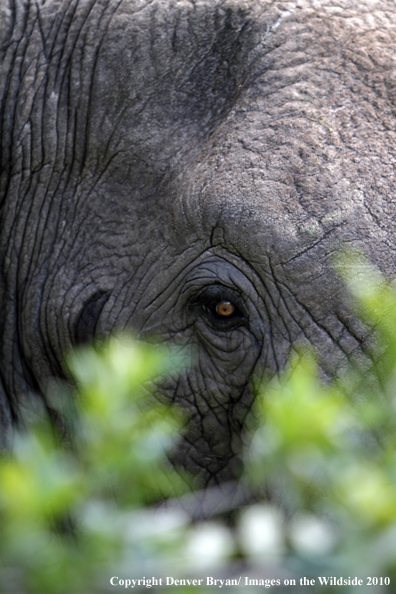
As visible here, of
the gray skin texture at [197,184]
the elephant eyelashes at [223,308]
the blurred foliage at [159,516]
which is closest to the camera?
the blurred foliage at [159,516]

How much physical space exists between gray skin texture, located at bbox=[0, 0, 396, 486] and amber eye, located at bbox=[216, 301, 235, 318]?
0.08ft

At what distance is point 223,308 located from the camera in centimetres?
296

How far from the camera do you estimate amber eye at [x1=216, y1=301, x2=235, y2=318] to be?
9.69ft

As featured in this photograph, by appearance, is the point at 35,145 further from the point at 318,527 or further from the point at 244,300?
the point at 318,527

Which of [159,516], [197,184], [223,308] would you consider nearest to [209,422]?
[223,308]

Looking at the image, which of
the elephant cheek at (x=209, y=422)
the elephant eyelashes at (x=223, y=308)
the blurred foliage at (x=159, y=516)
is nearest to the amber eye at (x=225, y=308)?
the elephant eyelashes at (x=223, y=308)

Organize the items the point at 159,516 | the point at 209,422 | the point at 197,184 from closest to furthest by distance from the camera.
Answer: the point at 159,516 → the point at 197,184 → the point at 209,422

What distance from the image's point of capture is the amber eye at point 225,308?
2.95m

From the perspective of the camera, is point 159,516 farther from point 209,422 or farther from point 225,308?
point 209,422

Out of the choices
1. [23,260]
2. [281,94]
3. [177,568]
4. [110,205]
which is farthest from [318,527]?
[23,260]

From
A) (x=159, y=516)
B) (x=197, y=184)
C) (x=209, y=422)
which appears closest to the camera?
(x=159, y=516)

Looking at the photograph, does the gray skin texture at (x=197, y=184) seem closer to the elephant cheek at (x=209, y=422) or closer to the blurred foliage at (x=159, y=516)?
the elephant cheek at (x=209, y=422)

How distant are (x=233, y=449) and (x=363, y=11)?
1.88 meters

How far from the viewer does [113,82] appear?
317 centimetres
